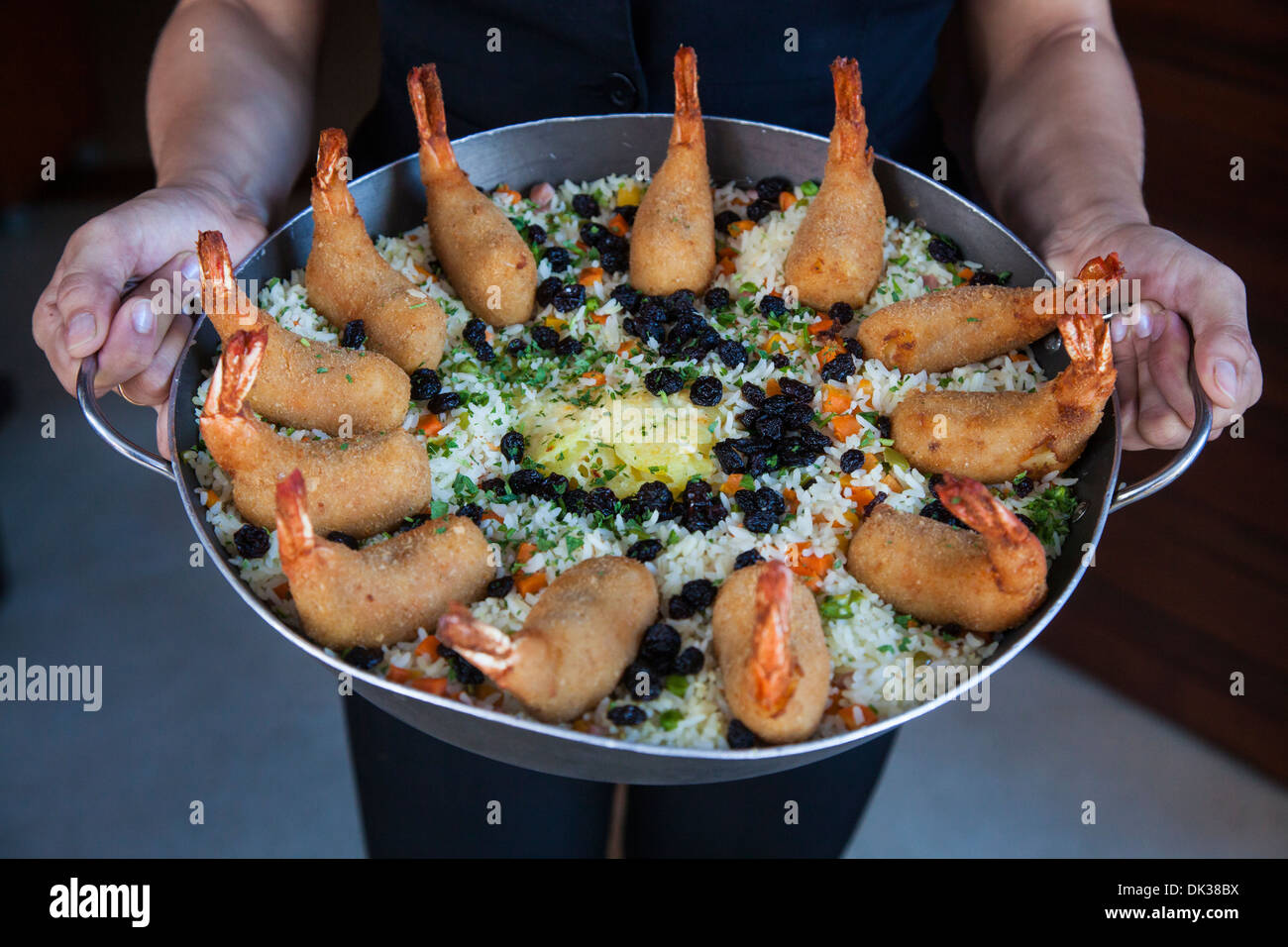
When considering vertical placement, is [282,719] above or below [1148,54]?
below

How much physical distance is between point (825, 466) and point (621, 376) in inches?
21.6

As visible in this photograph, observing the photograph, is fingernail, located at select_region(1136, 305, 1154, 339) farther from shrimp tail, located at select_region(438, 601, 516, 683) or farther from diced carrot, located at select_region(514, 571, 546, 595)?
shrimp tail, located at select_region(438, 601, 516, 683)

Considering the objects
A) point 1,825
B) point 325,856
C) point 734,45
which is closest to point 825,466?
point 734,45

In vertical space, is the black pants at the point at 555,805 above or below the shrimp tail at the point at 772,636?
below

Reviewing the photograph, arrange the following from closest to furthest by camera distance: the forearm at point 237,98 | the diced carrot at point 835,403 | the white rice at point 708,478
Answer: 1. the white rice at point 708,478
2. the diced carrot at point 835,403
3. the forearm at point 237,98

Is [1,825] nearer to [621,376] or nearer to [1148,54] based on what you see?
[621,376]

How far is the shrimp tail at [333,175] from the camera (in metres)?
2.57

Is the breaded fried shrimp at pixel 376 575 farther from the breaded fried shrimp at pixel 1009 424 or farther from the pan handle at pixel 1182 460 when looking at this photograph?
the pan handle at pixel 1182 460

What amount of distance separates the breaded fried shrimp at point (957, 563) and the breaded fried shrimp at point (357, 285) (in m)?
1.13

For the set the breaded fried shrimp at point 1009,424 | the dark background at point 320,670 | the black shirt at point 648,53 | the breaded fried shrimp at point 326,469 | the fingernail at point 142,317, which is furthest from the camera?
the dark background at point 320,670

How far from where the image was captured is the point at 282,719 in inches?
190

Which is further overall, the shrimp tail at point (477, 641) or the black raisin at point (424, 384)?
the black raisin at point (424, 384)

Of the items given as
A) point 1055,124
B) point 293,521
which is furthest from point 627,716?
point 1055,124

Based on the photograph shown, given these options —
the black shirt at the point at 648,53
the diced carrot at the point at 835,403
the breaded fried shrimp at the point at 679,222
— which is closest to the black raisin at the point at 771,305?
the breaded fried shrimp at the point at 679,222
